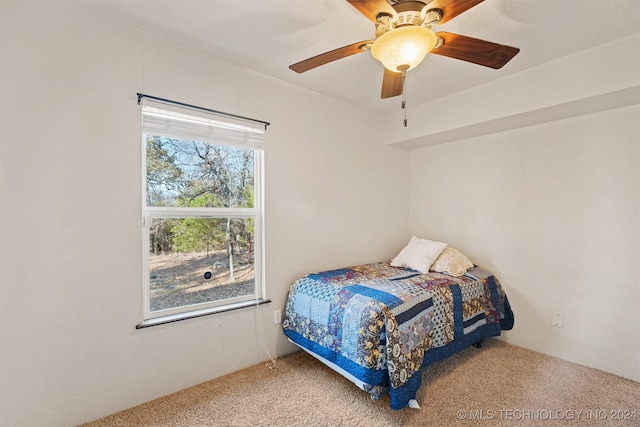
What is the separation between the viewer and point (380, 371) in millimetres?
1690

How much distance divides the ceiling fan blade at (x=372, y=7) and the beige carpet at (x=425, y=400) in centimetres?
213

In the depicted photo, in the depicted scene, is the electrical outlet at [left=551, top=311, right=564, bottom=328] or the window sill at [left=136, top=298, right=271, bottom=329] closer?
the window sill at [left=136, top=298, right=271, bottom=329]

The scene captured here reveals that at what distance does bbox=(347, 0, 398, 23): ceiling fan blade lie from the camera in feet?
3.92

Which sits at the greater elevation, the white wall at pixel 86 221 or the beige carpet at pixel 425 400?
the white wall at pixel 86 221

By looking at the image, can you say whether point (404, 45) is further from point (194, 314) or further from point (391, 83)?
point (194, 314)

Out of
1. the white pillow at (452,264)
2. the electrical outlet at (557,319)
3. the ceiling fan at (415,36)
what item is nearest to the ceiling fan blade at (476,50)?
the ceiling fan at (415,36)

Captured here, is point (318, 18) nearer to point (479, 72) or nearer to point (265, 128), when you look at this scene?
point (265, 128)

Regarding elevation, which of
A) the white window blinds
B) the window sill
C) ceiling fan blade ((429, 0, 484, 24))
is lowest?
the window sill

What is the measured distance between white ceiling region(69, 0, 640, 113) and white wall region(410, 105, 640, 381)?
75 cm

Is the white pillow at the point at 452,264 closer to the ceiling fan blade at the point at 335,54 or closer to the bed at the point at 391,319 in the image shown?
the bed at the point at 391,319

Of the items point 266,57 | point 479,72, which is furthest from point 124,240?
point 479,72

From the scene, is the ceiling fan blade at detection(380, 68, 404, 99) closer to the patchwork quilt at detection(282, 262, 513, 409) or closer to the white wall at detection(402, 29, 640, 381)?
the white wall at detection(402, 29, 640, 381)

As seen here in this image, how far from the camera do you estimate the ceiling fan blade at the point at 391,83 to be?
174 centimetres

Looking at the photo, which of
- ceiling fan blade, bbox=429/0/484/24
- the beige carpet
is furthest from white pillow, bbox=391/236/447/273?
ceiling fan blade, bbox=429/0/484/24
